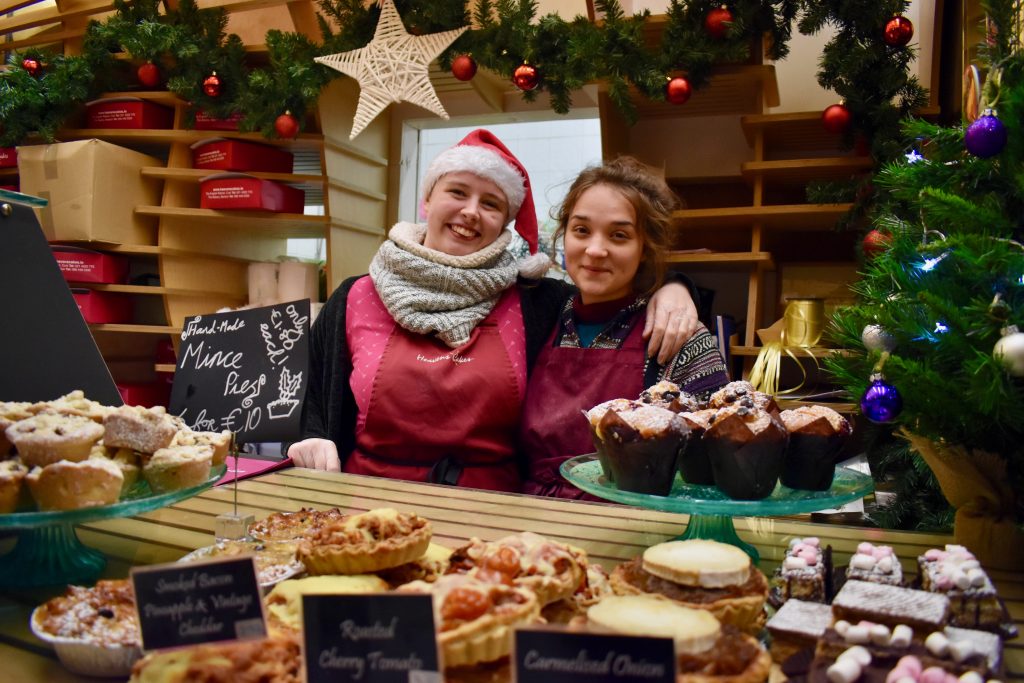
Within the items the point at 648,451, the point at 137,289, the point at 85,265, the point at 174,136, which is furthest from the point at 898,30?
the point at 85,265

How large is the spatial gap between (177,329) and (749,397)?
3070 millimetres

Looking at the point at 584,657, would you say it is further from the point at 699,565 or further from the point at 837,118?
the point at 837,118

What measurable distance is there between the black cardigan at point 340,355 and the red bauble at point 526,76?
0.95m

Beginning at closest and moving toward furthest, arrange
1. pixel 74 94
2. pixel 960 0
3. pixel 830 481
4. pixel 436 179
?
pixel 830 481 < pixel 436 179 < pixel 960 0 < pixel 74 94

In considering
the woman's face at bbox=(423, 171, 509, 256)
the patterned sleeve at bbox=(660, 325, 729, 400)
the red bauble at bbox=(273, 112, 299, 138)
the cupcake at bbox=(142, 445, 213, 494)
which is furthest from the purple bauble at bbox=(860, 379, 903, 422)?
the red bauble at bbox=(273, 112, 299, 138)

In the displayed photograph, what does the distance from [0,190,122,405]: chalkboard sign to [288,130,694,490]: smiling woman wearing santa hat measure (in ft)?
1.84

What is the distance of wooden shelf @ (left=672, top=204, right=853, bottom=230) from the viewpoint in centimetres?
273

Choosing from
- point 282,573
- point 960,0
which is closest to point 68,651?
point 282,573

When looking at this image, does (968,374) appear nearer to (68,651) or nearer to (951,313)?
(951,313)

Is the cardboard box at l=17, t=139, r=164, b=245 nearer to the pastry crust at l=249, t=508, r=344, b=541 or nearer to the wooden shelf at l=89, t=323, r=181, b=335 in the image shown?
the wooden shelf at l=89, t=323, r=181, b=335

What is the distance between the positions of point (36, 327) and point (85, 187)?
2.45m

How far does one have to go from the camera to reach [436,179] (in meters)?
2.25

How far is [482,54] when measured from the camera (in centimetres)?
298

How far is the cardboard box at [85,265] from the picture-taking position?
3527mm
